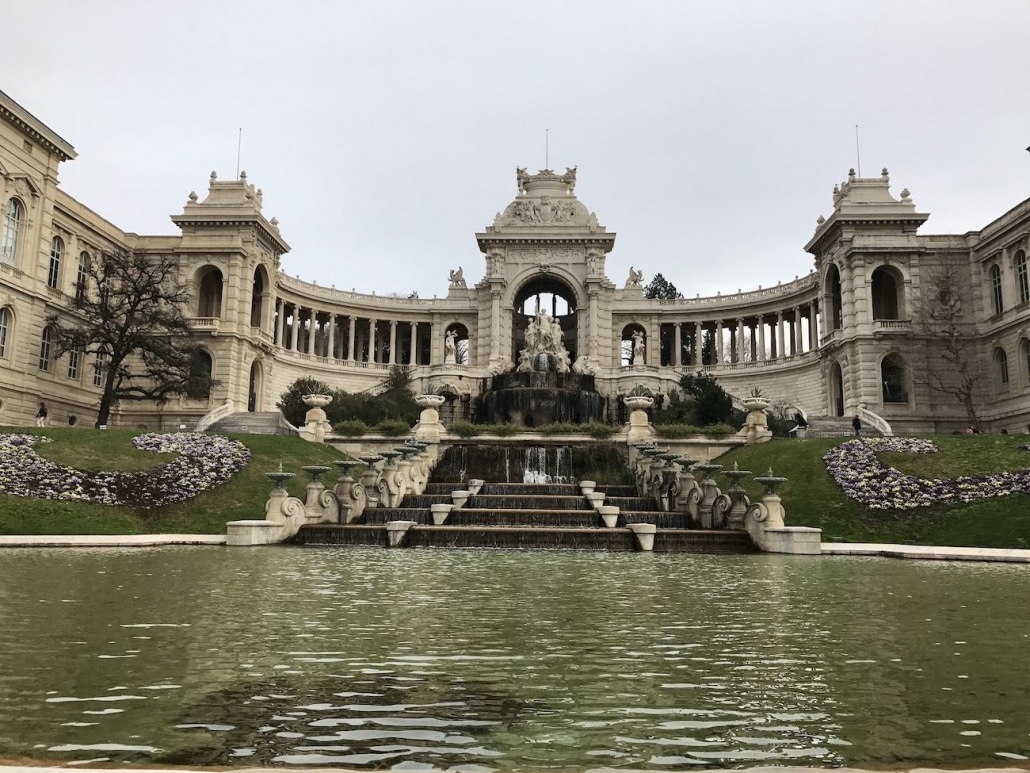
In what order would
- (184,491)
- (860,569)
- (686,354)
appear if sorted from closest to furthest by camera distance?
(860,569) → (184,491) → (686,354)

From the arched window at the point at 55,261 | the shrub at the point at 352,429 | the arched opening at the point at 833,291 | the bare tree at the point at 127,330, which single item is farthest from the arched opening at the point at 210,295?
the arched opening at the point at 833,291

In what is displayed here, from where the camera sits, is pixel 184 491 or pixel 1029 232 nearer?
pixel 184 491

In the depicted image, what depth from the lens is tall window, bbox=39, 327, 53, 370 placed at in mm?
48562

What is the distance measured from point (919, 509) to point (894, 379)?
38763 millimetres

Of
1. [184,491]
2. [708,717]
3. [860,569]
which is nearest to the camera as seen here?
[708,717]

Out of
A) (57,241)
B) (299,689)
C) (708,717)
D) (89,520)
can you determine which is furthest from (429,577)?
(57,241)

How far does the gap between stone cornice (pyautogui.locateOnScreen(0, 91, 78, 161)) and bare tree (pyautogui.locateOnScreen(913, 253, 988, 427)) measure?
60314mm

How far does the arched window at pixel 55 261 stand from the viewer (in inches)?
1999

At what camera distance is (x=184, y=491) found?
1034 inches

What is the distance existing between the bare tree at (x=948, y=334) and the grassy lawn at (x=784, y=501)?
2640 centimetres

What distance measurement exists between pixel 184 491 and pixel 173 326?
23.9 meters

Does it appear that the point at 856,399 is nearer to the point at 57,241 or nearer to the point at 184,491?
the point at 184,491

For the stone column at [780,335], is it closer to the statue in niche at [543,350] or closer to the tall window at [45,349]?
the statue in niche at [543,350]

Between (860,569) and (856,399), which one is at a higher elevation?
(856,399)
